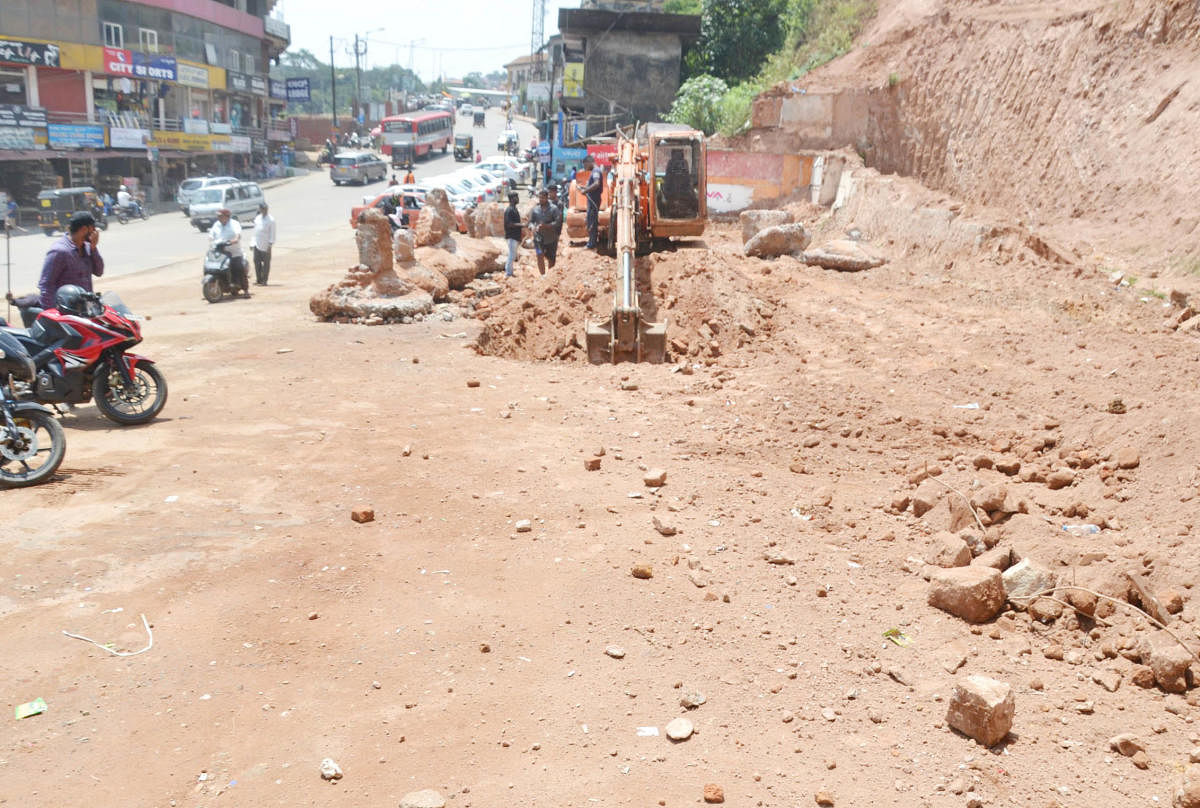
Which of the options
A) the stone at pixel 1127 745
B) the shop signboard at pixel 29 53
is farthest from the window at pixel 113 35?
the stone at pixel 1127 745

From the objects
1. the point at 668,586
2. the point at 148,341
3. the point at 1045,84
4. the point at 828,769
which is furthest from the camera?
the point at 1045,84

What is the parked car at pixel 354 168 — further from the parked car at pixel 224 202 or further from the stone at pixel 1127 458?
the stone at pixel 1127 458

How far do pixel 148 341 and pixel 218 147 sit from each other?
126 ft

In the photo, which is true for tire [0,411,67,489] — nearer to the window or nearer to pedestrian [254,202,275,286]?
pedestrian [254,202,275,286]

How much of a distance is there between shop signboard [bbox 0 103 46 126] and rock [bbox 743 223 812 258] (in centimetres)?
2617

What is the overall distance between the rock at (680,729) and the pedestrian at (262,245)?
14.8m

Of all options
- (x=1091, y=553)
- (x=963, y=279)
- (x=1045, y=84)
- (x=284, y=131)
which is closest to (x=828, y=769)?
(x=1091, y=553)

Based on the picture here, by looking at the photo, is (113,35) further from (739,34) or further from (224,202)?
(739,34)

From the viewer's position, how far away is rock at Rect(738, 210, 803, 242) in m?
19.3

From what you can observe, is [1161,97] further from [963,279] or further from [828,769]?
[828,769]

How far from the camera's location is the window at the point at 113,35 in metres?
41.7

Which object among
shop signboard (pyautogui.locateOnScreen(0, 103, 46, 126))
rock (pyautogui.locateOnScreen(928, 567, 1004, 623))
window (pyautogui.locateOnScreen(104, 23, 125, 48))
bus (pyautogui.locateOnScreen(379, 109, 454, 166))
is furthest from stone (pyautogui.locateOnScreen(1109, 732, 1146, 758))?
bus (pyautogui.locateOnScreen(379, 109, 454, 166))

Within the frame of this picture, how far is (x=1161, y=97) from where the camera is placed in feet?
49.5

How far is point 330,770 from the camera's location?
371 cm
